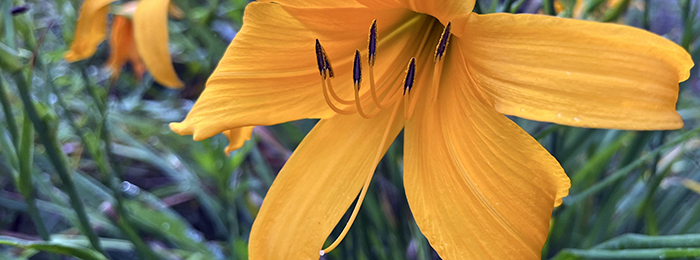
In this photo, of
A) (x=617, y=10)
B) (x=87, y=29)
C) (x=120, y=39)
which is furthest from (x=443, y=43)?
(x=120, y=39)

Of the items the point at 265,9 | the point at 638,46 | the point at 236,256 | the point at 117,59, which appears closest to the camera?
the point at 638,46

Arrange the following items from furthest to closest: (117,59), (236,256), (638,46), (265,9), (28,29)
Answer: (117,59) < (236,256) < (28,29) < (265,9) < (638,46)

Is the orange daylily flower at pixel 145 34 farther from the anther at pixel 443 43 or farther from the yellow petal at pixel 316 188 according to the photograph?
the anther at pixel 443 43

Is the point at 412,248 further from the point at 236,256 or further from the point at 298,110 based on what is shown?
the point at 298,110

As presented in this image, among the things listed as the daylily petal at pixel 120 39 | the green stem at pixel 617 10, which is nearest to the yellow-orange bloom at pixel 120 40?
the daylily petal at pixel 120 39

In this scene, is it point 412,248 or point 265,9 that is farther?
point 412,248

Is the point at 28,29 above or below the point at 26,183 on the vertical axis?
above

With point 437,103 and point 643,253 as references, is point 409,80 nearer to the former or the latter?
point 437,103

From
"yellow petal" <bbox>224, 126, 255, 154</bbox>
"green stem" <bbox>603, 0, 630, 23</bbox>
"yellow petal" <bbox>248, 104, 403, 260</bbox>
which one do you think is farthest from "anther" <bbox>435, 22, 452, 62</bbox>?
"green stem" <bbox>603, 0, 630, 23</bbox>

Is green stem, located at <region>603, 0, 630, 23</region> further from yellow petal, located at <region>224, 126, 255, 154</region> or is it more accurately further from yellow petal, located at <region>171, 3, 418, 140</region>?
yellow petal, located at <region>224, 126, 255, 154</region>

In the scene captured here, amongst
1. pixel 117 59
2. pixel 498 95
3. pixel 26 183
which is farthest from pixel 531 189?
pixel 117 59
